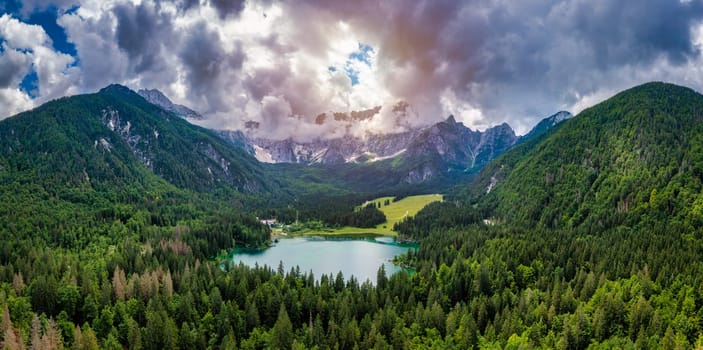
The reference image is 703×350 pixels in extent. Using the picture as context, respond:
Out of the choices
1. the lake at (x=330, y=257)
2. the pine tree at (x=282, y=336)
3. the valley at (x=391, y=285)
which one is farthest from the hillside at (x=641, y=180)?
the pine tree at (x=282, y=336)

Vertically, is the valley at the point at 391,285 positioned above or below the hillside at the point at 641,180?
below

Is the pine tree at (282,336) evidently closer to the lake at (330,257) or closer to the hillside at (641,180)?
the lake at (330,257)

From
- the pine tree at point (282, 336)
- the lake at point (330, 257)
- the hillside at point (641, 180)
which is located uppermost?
the hillside at point (641, 180)

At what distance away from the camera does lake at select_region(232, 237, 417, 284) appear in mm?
136250

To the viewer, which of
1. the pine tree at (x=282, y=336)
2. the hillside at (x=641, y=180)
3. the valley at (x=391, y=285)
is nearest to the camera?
the pine tree at (x=282, y=336)

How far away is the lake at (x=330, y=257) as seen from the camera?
447ft

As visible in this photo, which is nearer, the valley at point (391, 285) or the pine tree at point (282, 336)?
the pine tree at point (282, 336)

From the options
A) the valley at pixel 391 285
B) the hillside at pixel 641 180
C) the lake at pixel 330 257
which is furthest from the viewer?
the hillside at pixel 641 180

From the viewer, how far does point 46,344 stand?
59.7 meters

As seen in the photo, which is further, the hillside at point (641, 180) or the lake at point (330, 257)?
the hillside at point (641, 180)

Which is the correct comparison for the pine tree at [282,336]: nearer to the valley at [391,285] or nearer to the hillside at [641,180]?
the valley at [391,285]

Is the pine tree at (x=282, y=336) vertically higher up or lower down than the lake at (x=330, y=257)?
lower down

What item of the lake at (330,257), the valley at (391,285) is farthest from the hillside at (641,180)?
the lake at (330,257)

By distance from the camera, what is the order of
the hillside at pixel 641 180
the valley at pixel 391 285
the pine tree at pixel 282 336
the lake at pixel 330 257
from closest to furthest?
1. the pine tree at pixel 282 336
2. the valley at pixel 391 285
3. the lake at pixel 330 257
4. the hillside at pixel 641 180
